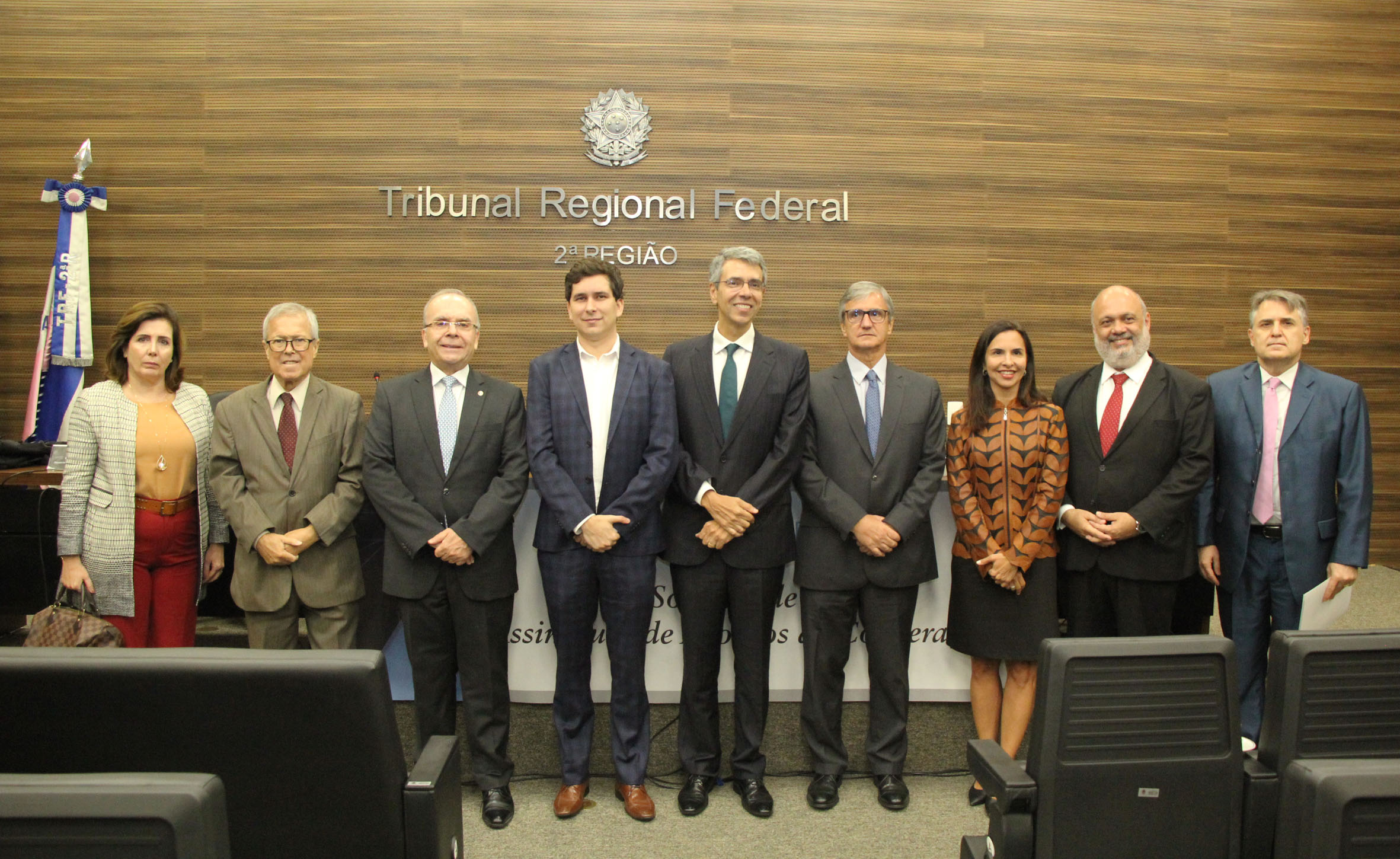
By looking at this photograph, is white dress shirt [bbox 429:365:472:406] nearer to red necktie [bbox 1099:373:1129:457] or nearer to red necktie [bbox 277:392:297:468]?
red necktie [bbox 277:392:297:468]

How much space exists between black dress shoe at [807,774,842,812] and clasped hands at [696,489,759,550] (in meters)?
0.92

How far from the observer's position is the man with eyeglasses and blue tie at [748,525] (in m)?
2.86

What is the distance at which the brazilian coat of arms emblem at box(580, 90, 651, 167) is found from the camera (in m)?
5.25

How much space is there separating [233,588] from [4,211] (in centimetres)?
420

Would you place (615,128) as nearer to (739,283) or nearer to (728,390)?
(739,283)

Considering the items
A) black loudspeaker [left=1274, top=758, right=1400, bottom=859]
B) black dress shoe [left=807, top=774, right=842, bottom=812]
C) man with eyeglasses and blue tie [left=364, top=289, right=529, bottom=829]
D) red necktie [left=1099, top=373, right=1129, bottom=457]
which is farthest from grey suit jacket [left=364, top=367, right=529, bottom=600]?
black loudspeaker [left=1274, top=758, right=1400, bottom=859]

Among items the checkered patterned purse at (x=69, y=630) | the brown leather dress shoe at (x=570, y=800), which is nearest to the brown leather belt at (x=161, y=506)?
the checkered patterned purse at (x=69, y=630)

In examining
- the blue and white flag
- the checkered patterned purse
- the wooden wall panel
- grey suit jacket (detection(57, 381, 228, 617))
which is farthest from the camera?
the wooden wall panel

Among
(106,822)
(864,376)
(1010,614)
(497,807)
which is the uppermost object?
(864,376)

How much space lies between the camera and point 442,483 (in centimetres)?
283

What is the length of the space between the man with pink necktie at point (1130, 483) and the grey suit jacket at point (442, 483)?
1.97 m

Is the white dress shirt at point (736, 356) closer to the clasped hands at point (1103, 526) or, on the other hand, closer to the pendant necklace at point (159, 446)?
the clasped hands at point (1103, 526)

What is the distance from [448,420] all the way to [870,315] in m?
1.54

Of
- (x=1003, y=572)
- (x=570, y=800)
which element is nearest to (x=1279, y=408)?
(x=1003, y=572)
